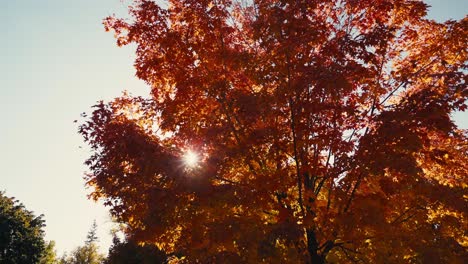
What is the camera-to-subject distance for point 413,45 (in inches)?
320

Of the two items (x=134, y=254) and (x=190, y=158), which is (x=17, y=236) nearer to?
(x=134, y=254)

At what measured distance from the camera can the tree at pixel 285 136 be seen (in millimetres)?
6461

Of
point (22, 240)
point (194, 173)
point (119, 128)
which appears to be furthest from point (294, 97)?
point (22, 240)

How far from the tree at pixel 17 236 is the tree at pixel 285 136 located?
2853 cm

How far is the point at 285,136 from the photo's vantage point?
7.58m

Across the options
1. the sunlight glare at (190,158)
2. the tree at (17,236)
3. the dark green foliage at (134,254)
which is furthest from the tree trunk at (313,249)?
the tree at (17,236)

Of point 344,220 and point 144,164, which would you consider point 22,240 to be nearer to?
point 144,164

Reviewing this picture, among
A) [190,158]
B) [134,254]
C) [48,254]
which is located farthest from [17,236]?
[190,158]

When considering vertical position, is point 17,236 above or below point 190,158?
above

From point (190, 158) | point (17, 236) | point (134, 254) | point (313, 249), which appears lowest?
point (313, 249)

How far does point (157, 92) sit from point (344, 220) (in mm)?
5569

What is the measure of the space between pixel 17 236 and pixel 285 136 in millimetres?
32744

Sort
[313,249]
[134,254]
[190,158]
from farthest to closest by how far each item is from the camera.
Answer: [134,254] < [313,249] < [190,158]

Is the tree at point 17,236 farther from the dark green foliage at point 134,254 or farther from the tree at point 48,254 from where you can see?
the dark green foliage at point 134,254
